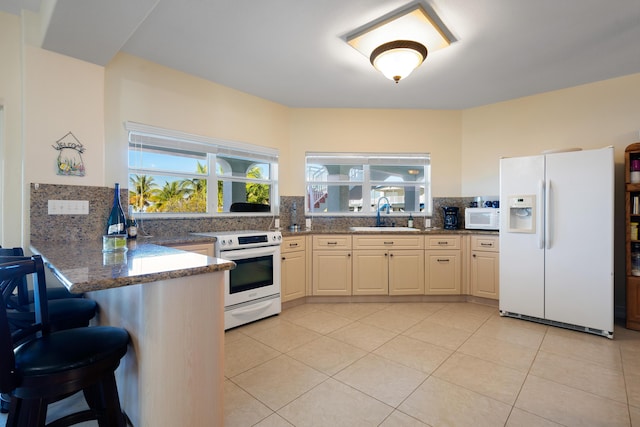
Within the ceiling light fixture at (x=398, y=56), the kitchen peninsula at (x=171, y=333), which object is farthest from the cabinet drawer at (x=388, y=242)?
the kitchen peninsula at (x=171, y=333)

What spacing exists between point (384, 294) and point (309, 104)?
8.62 ft

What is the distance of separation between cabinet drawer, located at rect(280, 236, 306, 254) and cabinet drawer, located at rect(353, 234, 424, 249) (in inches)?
25.4

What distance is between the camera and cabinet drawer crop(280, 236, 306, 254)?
11.2ft

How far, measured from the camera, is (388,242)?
3.66m

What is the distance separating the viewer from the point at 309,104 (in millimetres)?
3916

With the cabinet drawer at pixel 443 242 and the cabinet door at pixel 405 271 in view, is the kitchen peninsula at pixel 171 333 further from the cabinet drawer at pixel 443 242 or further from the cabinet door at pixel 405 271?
the cabinet drawer at pixel 443 242

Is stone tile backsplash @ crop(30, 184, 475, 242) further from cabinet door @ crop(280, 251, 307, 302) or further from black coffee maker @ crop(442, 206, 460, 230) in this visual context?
→ cabinet door @ crop(280, 251, 307, 302)

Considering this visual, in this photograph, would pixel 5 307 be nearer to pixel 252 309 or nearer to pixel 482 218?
pixel 252 309

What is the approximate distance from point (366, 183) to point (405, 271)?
1316mm

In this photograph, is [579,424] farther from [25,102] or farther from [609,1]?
[25,102]

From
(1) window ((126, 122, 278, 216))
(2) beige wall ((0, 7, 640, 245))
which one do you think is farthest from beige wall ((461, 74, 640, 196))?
(1) window ((126, 122, 278, 216))

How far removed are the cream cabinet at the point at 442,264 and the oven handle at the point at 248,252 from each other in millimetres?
1890

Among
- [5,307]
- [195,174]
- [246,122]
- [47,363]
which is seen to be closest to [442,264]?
[246,122]

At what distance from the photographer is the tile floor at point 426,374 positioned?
167cm
